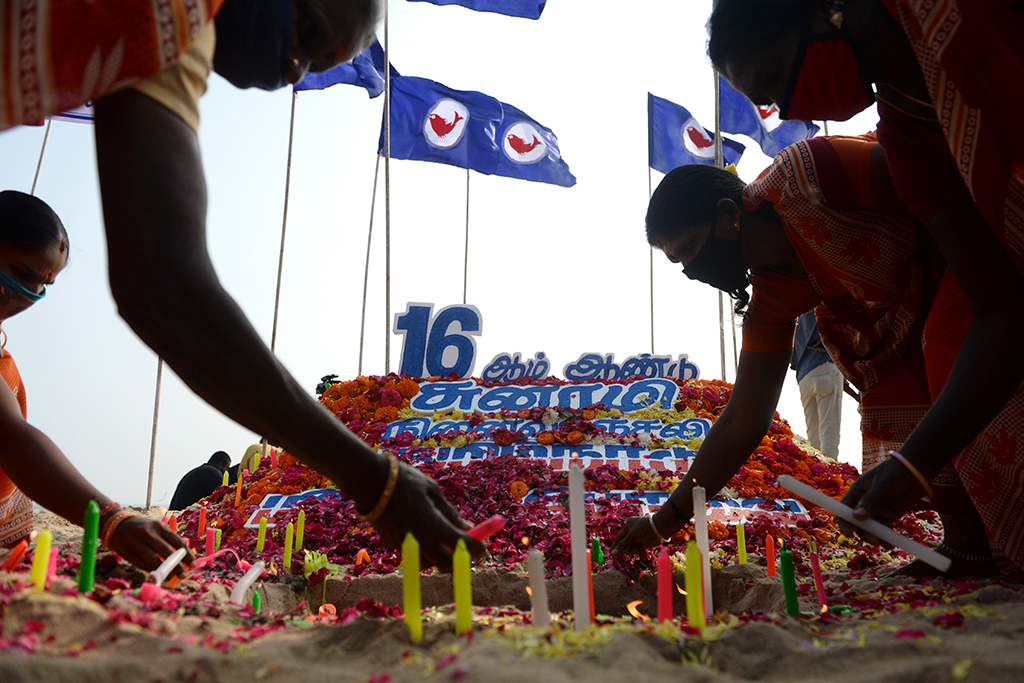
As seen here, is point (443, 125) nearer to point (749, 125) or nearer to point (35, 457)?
point (749, 125)

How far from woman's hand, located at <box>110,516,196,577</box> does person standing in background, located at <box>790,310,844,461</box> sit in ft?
23.2

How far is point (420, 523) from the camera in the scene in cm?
145

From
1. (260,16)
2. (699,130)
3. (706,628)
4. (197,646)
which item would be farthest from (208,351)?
(699,130)

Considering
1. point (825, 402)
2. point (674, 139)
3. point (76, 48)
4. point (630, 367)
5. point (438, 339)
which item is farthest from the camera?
point (674, 139)

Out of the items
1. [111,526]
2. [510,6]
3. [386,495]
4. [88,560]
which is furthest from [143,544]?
[510,6]

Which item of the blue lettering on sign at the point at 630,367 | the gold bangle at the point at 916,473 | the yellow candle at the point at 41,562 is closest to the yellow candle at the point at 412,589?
the yellow candle at the point at 41,562

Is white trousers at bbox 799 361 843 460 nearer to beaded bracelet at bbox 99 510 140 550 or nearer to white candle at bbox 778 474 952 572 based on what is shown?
white candle at bbox 778 474 952 572

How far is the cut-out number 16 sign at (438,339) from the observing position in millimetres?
10055

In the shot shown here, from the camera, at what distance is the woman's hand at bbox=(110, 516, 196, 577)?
202 cm

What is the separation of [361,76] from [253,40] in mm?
11705

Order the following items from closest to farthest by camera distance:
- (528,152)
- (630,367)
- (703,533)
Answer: (703,533) < (630,367) < (528,152)

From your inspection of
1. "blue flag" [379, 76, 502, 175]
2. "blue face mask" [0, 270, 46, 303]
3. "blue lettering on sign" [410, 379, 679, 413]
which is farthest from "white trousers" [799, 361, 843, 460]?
"blue flag" [379, 76, 502, 175]

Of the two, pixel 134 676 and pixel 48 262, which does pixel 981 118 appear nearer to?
pixel 134 676

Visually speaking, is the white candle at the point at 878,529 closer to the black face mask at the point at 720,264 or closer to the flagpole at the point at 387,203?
the black face mask at the point at 720,264
